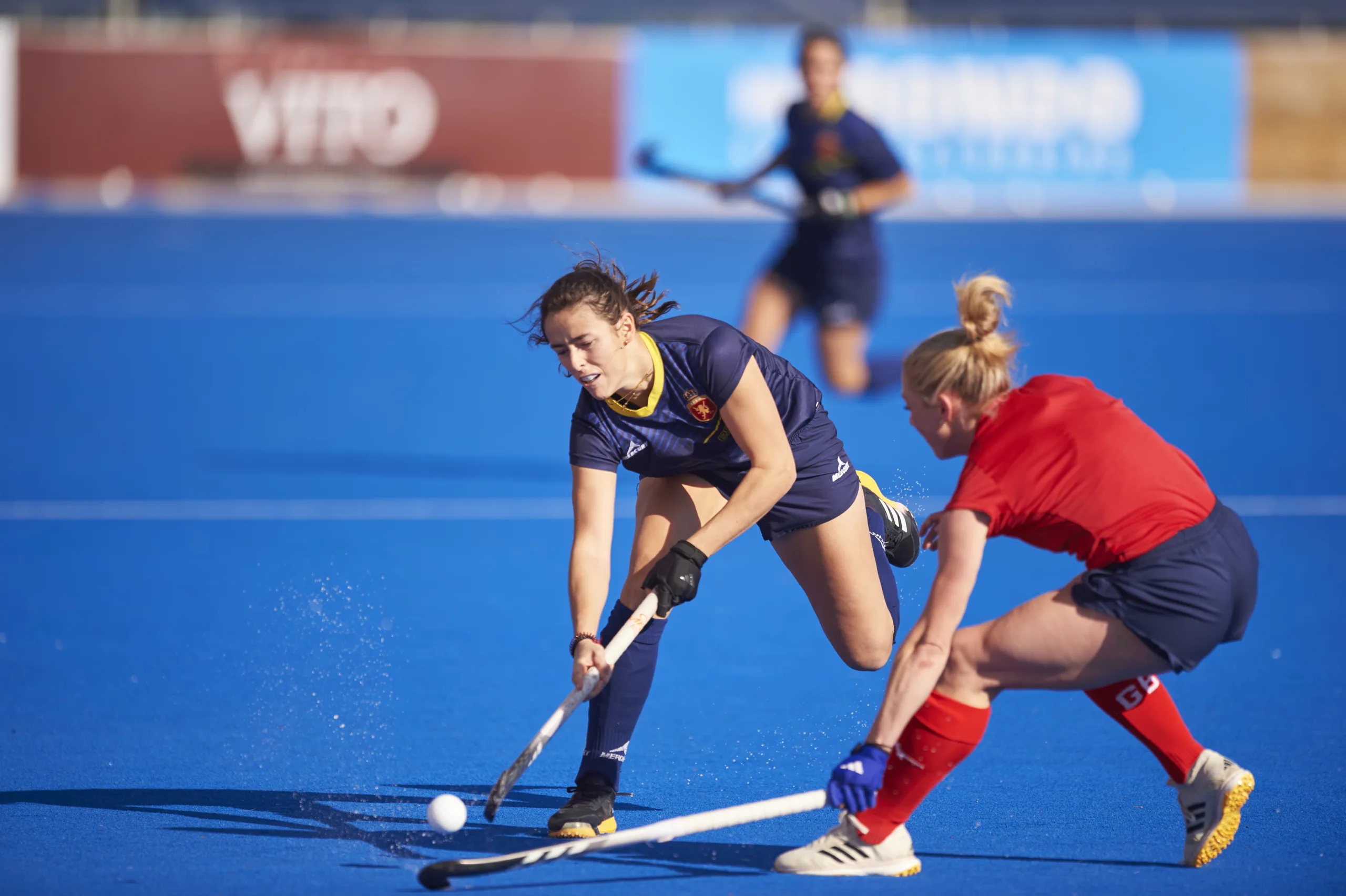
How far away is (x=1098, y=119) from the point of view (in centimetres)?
1942

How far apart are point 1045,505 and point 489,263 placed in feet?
41.9

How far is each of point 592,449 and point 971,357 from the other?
1.01 meters

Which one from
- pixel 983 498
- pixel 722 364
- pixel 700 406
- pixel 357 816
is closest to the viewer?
pixel 983 498

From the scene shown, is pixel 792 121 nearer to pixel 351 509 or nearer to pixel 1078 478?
pixel 351 509

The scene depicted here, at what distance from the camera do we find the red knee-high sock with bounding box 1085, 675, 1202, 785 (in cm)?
383

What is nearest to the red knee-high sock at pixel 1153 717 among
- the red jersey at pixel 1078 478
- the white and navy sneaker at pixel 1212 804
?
the white and navy sneaker at pixel 1212 804

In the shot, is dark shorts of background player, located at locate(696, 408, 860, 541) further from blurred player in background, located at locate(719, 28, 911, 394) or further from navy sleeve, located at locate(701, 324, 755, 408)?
blurred player in background, located at locate(719, 28, 911, 394)

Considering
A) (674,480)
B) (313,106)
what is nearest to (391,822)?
(674,480)

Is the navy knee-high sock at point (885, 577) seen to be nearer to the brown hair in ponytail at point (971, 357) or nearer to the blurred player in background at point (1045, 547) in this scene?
the blurred player in background at point (1045, 547)

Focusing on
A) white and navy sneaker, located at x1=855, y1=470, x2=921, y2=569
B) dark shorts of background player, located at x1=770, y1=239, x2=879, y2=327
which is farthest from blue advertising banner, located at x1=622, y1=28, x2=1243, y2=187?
white and navy sneaker, located at x1=855, y1=470, x2=921, y2=569

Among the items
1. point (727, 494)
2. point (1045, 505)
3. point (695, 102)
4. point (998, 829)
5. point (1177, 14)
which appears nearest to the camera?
point (1045, 505)

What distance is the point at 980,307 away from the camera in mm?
3463

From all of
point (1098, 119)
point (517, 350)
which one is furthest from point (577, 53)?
point (517, 350)

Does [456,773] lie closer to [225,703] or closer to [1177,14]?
[225,703]
